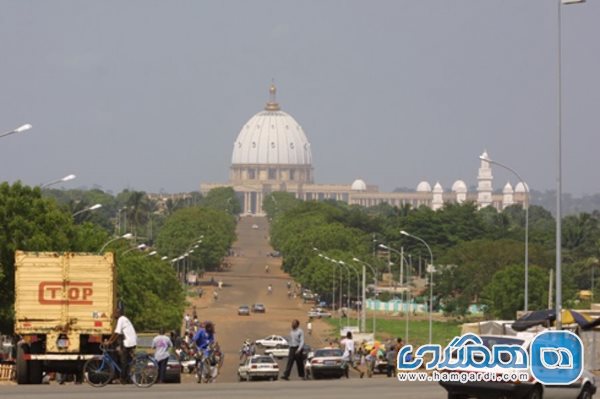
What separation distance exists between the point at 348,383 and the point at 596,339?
12.8 meters

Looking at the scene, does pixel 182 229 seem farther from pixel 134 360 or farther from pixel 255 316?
pixel 134 360

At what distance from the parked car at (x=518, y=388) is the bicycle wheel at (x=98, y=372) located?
25.5 ft

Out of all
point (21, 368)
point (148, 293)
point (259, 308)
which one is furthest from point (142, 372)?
point (259, 308)

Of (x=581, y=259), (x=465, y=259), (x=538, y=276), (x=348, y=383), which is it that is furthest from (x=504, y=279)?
(x=348, y=383)

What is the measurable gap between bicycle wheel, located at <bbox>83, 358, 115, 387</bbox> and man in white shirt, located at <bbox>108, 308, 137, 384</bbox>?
29 cm

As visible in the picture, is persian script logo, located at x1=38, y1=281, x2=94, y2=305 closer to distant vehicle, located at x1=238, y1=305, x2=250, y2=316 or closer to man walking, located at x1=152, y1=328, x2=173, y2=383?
man walking, located at x1=152, y1=328, x2=173, y2=383

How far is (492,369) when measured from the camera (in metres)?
24.8

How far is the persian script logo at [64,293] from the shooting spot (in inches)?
1233

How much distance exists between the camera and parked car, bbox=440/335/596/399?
80.8 ft

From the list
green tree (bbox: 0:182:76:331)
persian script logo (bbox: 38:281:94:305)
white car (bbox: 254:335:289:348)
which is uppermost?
green tree (bbox: 0:182:76:331)

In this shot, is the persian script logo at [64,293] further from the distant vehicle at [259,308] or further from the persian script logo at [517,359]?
the distant vehicle at [259,308]

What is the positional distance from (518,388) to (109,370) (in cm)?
943

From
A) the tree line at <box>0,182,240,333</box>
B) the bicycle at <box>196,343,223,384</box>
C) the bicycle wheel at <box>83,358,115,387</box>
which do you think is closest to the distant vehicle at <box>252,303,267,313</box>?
the tree line at <box>0,182,240,333</box>

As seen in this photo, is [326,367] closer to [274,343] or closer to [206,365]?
[206,365]
